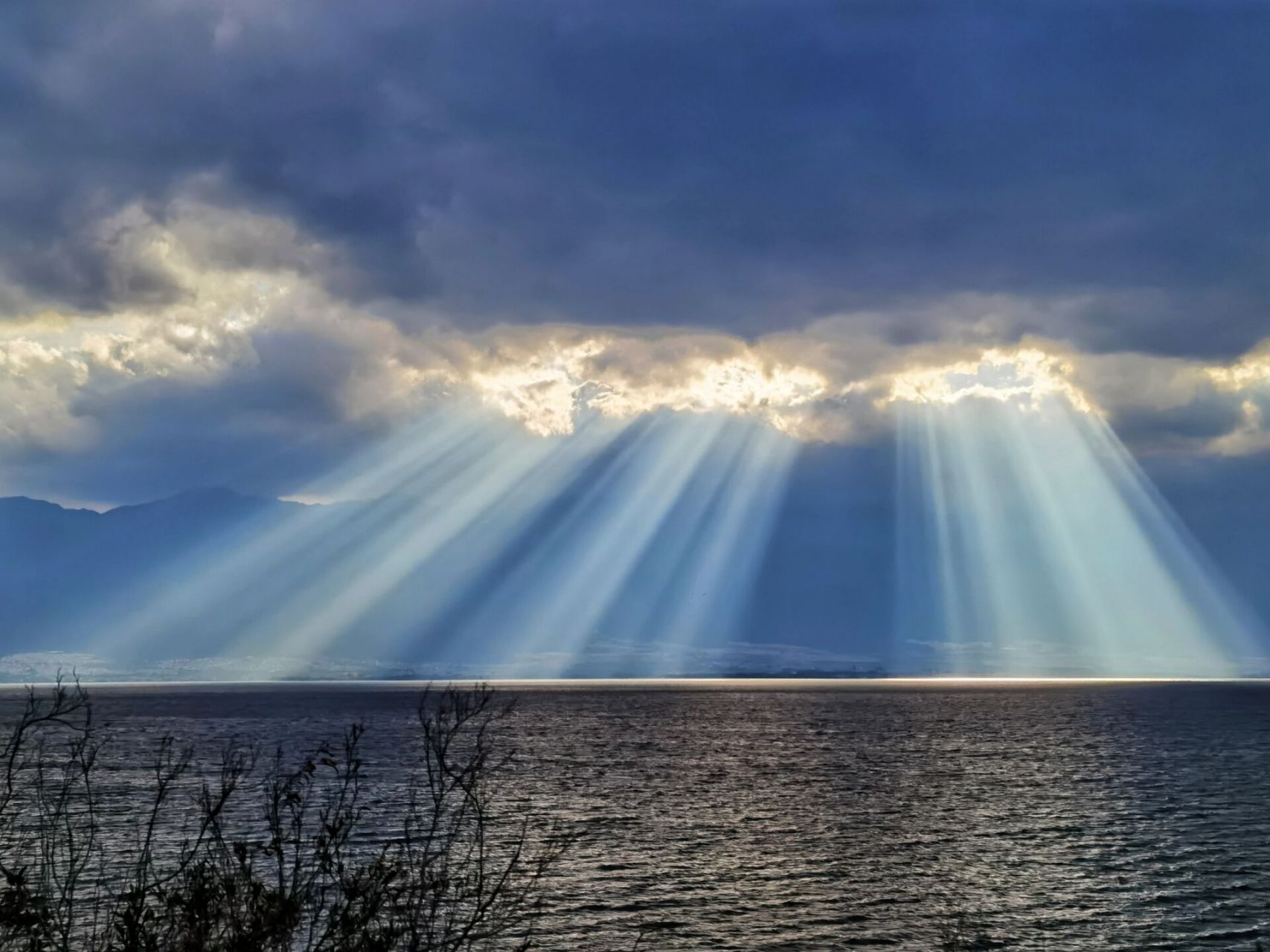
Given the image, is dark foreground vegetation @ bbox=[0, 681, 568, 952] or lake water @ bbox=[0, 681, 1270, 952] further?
lake water @ bbox=[0, 681, 1270, 952]

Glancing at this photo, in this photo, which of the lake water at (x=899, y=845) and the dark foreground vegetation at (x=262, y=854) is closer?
the dark foreground vegetation at (x=262, y=854)

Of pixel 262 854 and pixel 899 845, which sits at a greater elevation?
pixel 262 854

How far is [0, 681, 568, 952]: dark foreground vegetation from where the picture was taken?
41.6 ft

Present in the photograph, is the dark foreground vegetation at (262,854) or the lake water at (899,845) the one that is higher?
the dark foreground vegetation at (262,854)

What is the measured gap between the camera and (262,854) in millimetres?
31750

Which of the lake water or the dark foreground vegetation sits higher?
the dark foreground vegetation

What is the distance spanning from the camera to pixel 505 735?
16225 cm

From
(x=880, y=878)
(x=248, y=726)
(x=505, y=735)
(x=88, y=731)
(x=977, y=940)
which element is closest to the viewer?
(x=88, y=731)

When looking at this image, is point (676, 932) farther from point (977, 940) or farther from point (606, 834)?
point (606, 834)

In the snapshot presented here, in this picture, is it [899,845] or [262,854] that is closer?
[262,854]

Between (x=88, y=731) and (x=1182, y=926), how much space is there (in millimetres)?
46959

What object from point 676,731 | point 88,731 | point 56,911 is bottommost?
point 676,731

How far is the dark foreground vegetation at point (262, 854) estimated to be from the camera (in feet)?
41.6

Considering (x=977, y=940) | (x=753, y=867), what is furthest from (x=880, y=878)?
(x=977, y=940)
